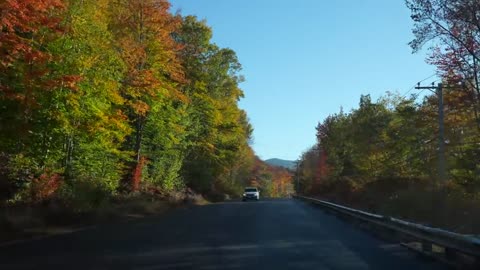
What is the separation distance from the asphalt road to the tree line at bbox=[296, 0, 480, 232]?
5.69 meters

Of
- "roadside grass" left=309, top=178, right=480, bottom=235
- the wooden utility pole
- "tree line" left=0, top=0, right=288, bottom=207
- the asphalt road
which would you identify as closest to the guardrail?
the asphalt road

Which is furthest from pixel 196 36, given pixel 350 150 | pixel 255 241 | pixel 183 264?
pixel 183 264

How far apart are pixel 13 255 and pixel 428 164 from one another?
3599 centimetres

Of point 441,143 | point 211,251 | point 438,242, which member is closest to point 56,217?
point 211,251

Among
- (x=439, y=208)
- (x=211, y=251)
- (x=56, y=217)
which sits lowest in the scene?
(x=211, y=251)

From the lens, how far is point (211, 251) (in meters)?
14.1

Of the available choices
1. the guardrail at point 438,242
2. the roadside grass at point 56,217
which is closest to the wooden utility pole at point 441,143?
the guardrail at point 438,242

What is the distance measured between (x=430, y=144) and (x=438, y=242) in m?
34.2

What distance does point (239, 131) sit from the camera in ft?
222

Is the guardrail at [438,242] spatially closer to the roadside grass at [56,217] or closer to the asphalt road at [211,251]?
the asphalt road at [211,251]

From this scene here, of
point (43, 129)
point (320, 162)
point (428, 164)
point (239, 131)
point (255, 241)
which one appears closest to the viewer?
point (255, 241)

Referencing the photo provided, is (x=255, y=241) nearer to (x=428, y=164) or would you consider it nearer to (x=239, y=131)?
(x=428, y=164)

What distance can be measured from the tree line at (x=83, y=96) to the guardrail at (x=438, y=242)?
12690 mm

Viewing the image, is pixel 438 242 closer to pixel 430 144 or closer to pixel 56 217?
pixel 56 217
